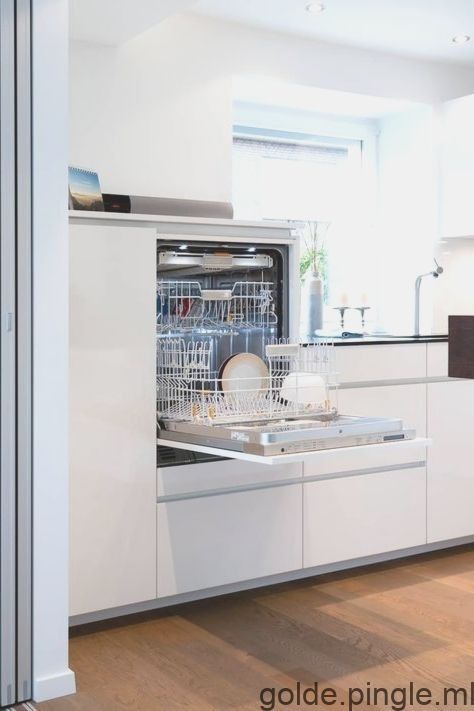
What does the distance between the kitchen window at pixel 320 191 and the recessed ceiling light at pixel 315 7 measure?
0.76 meters

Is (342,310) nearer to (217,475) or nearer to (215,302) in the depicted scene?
(215,302)

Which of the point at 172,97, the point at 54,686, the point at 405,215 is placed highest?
the point at 172,97

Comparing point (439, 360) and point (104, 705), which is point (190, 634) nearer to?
point (104, 705)

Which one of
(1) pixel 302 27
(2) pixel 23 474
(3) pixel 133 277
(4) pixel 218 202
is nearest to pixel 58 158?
(3) pixel 133 277

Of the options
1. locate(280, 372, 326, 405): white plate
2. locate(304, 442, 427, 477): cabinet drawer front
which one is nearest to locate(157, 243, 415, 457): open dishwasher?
locate(280, 372, 326, 405): white plate

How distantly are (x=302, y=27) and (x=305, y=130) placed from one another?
67 cm

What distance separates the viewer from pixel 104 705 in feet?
8.41

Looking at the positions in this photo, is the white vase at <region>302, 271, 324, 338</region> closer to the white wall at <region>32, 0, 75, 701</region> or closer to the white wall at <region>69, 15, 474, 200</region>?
the white wall at <region>69, 15, 474, 200</region>

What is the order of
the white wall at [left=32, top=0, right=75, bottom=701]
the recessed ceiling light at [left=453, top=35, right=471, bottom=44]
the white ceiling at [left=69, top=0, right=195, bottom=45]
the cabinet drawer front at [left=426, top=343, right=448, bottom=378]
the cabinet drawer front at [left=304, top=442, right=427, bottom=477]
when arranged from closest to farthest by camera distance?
the white wall at [left=32, top=0, right=75, bottom=701] < the white ceiling at [left=69, top=0, right=195, bottom=45] < the cabinet drawer front at [left=304, top=442, right=427, bottom=477] < the cabinet drawer front at [left=426, top=343, right=448, bottom=378] < the recessed ceiling light at [left=453, top=35, right=471, bottom=44]

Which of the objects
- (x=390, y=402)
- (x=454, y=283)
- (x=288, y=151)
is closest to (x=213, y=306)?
(x=390, y=402)

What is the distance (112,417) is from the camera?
3066 millimetres

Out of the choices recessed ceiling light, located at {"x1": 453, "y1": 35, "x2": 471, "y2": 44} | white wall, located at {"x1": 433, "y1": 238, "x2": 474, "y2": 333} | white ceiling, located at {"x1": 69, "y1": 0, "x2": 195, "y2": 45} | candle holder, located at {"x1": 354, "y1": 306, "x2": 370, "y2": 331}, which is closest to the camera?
white ceiling, located at {"x1": 69, "y1": 0, "x2": 195, "y2": 45}

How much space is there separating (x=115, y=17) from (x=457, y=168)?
81.2 inches

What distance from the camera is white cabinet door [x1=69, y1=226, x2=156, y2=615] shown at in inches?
118
